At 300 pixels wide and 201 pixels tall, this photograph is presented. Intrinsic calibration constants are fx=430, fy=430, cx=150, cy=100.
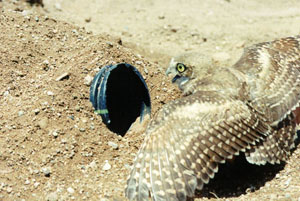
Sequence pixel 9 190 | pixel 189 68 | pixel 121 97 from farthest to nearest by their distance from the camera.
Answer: pixel 121 97 → pixel 189 68 → pixel 9 190

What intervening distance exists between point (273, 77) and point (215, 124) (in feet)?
4.42

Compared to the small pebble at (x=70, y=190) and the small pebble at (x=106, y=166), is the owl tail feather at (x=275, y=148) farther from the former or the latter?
the small pebble at (x=70, y=190)

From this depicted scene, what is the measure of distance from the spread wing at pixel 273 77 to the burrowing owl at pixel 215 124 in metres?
0.01

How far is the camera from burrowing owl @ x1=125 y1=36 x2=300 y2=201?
15.1ft

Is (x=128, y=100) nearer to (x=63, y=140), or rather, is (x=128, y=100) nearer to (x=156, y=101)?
(x=156, y=101)

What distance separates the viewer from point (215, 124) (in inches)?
191

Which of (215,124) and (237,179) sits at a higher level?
(215,124)

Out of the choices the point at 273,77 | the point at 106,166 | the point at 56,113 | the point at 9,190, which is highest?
the point at 273,77

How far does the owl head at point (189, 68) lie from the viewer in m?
5.95

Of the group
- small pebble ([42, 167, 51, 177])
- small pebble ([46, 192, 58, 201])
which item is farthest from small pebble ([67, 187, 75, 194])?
small pebble ([42, 167, 51, 177])

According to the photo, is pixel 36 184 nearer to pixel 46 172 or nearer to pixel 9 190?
pixel 46 172

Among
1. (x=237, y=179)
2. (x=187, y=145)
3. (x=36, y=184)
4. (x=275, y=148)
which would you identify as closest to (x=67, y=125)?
(x=36, y=184)

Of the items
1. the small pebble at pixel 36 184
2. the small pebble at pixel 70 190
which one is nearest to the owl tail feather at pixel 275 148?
the small pebble at pixel 70 190

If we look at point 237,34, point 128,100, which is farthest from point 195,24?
point 128,100
